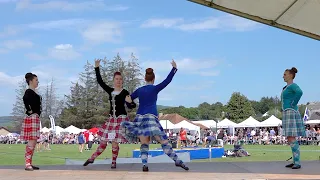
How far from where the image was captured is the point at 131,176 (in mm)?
6398

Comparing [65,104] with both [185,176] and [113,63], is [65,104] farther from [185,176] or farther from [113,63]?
[185,176]

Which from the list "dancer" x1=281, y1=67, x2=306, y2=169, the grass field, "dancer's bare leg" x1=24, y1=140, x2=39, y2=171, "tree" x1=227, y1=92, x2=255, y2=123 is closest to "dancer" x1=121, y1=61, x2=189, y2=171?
"dancer's bare leg" x1=24, y1=140, x2=39, y2=171

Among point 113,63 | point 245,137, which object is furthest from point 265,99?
point 245,137

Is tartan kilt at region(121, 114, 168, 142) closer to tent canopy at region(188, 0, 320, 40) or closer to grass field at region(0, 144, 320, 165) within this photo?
tent canopy at region(188, 0, 320, 40)

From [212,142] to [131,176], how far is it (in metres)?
24.8

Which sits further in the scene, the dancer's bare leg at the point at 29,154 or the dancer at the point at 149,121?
the dancer's bare leg at the point at 29,154

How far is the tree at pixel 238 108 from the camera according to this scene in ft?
373

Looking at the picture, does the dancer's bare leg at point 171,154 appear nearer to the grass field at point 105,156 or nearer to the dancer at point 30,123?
the dancer at point 30,123

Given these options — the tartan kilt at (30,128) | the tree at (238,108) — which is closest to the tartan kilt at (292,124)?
the tartan kilt at (30,128)

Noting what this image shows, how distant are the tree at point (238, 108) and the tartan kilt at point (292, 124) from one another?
10696 centimetres

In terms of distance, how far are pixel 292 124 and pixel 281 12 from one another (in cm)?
214

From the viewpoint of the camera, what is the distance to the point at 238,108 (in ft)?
375

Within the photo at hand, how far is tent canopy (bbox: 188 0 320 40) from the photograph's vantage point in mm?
7844

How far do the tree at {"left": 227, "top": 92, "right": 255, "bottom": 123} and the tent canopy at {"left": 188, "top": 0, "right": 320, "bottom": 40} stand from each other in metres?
106
